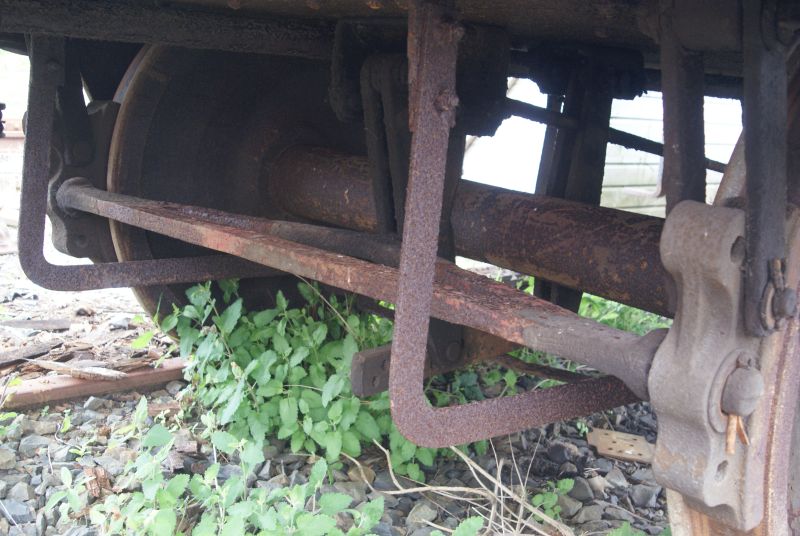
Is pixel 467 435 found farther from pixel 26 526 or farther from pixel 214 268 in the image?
pixel 214 268

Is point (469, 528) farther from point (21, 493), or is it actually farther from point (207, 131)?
point (207, 131)

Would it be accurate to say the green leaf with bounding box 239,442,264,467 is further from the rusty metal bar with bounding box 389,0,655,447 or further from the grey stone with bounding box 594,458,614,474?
the grey stone with bounding box 594,458,614,474

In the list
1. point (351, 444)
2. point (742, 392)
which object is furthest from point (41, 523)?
point (742, 392)

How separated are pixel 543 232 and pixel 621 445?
969 millimetres

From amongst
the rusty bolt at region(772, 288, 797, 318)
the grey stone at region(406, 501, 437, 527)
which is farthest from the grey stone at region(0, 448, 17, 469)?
the rusty bolt at region(772, 288, 797, 318)

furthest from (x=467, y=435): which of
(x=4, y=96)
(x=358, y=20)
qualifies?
(x=4, y=96)

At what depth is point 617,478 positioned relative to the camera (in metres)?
2.43

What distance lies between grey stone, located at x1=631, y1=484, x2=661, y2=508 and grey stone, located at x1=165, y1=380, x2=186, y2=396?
5.43ft

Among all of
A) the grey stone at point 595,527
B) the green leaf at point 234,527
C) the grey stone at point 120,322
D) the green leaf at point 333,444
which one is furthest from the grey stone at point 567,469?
the grey stone at point 120,322

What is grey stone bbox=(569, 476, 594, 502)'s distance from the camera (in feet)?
7.51

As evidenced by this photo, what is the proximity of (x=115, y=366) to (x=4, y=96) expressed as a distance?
306 inches

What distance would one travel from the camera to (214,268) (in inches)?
105

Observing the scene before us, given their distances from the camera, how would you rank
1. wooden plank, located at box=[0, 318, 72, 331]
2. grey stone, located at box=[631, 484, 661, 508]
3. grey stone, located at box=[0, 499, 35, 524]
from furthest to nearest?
1. wooden plank, located at box=[0, 318, 72, 331]
2. grey stone, located at box=[631, 484, 661, 508]
3. grey stone, located at box=[0, 499, 35, 524]

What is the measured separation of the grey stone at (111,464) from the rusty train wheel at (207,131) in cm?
62
